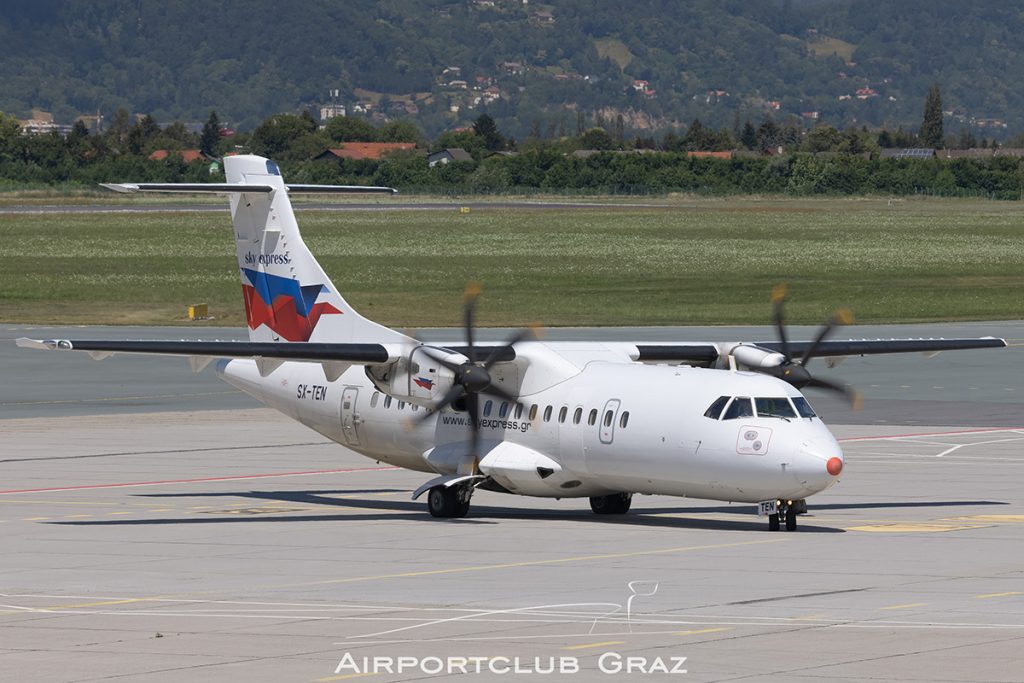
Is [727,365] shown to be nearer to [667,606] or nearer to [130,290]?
[667,606]

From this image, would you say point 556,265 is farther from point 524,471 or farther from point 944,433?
point 524,471

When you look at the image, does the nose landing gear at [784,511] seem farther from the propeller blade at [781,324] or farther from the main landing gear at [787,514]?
the propeller blade at [781,324]

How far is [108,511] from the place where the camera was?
2992cm

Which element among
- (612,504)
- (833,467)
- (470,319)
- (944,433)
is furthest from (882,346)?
A: (944,433)

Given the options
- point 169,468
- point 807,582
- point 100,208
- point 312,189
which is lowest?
point 100,208

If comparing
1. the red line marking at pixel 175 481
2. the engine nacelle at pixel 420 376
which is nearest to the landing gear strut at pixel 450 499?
the engine nacelle at pixel 420 376

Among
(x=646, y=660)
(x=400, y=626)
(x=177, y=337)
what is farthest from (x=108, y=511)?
(x=177, y=337)

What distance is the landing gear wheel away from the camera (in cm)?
2941

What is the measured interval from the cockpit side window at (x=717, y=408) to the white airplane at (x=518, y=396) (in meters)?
0.04

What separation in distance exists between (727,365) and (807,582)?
989 centimetres
